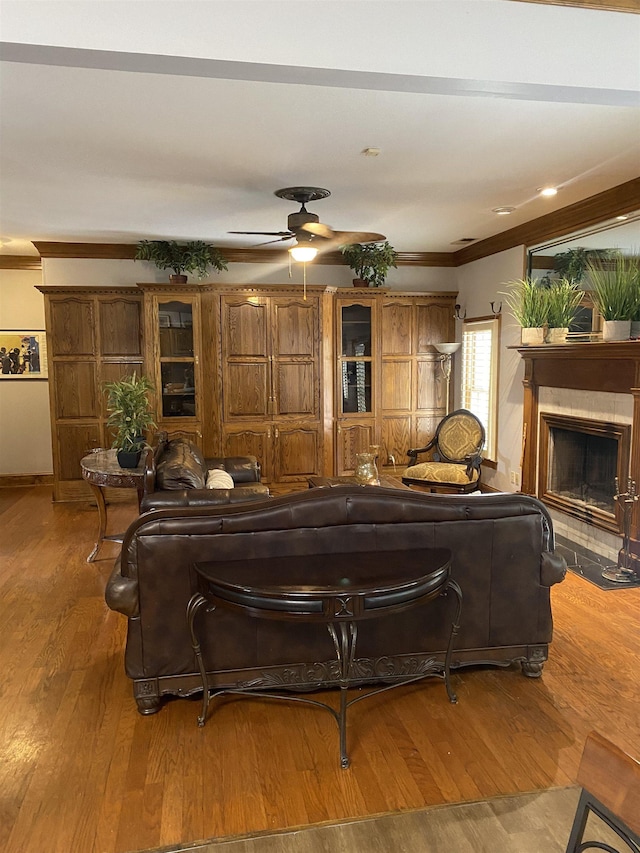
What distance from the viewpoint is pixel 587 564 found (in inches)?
177

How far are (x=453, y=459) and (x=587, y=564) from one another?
1.93m

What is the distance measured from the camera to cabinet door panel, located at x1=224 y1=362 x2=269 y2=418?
647 centimetres

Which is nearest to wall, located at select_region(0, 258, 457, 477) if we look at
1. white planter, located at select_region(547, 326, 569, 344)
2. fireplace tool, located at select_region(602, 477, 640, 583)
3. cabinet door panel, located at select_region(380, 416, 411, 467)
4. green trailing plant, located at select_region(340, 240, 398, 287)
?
green trailing plant, located at select_region(340, 240, 398, 287)

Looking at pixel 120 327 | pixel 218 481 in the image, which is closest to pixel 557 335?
pixel 218 481

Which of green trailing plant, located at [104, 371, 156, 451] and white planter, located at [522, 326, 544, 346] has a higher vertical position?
white planter, located at [522, 326, 544, 346]

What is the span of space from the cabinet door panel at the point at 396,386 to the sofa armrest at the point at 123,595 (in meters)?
4.62

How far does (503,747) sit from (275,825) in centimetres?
93

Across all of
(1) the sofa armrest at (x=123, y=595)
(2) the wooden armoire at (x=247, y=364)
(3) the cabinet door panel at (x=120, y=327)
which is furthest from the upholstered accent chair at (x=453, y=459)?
(1) the sofa armrest at (x=123, y=595)

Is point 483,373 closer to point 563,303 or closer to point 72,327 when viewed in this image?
point 563,303

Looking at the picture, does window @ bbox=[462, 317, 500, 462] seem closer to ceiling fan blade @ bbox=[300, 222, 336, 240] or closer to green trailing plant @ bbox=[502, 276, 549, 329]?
green trailing plant @ bbox=[502, 276, 549, 329]

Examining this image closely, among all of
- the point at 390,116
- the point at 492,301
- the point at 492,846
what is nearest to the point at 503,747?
the point at 492,846

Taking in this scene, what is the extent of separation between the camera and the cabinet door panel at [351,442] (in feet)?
22.2

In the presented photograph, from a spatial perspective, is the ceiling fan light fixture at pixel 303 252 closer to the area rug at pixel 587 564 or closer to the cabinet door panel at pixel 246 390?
the cabinet door panel at pixel 246 390

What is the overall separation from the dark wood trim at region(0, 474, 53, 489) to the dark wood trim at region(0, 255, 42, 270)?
2.34 metres
